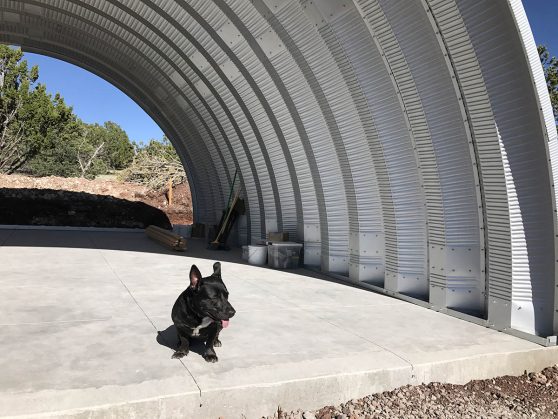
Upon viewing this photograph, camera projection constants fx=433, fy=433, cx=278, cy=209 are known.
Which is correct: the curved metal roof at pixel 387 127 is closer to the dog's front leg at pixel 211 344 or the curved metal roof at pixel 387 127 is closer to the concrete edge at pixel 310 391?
the concrete edge at pixel 310 391

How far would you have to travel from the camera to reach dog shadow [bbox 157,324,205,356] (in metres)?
4.47

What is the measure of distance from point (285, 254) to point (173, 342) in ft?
18.4

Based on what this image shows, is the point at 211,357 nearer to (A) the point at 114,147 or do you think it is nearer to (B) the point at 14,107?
(B) the point at 14,107

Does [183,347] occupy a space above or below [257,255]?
below

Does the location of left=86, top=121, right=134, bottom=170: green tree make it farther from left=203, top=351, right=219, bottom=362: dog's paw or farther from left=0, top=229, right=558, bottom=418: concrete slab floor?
left=203, top=351, right=219, bottom=362: dog's paw

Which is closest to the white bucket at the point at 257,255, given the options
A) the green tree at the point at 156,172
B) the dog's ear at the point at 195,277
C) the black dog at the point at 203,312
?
the black dog at the point at 203,312

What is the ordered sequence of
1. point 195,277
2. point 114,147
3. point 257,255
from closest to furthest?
point 195,277, point 257,255, point 114,147

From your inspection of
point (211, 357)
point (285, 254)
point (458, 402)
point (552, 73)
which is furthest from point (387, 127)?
point (552, 73)

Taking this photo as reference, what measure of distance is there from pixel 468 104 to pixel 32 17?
12.4 meters

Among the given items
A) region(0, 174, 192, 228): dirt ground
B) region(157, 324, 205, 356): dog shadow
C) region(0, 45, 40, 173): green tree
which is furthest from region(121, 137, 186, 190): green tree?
region(157, 324, 205, 356): dog shadow

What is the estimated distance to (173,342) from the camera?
465 centimetres

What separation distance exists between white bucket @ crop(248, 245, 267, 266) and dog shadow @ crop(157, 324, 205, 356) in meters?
5.66

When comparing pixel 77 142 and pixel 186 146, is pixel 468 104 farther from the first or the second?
pixel 77 142

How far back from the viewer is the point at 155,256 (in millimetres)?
11367
